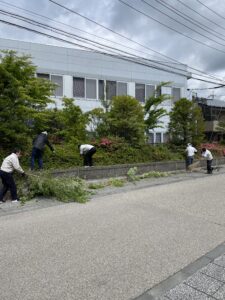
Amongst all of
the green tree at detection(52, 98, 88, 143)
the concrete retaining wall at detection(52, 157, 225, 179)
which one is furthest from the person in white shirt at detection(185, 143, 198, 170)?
the green tree at detection(52, 98, 88, 143)

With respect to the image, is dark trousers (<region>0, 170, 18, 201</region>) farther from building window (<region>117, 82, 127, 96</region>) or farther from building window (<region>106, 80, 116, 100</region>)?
building window (<region>117, 82, 127, 96</region>)

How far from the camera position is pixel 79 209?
797 centimetres

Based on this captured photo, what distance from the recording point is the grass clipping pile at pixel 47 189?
8.91 metres

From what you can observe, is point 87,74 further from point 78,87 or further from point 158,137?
point 158,137

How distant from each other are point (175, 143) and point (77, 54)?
32.1ft

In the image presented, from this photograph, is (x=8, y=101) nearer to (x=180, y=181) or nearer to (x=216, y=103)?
(x=180, y=181)

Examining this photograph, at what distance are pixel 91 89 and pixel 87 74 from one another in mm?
1132

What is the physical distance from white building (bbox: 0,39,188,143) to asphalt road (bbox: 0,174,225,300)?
1401 cm

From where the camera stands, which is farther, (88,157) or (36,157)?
(88,157)

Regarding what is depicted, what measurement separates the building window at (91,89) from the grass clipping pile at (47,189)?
1419 cm

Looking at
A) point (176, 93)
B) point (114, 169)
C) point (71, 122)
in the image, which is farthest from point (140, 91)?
point (114, 169)

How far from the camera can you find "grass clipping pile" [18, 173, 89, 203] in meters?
8.91

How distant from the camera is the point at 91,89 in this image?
74.8ft

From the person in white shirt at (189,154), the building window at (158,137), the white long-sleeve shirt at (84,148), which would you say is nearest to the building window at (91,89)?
the building window at (158,137)
